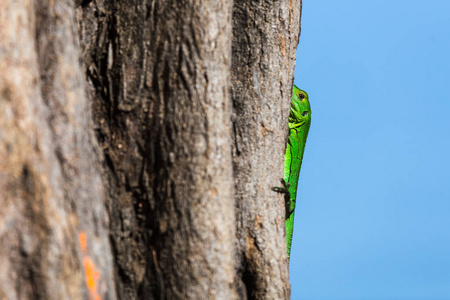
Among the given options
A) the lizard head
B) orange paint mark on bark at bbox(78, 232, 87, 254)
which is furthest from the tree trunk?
the lizard head

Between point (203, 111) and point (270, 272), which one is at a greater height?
point (203, 111)

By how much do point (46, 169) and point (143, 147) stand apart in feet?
1.96

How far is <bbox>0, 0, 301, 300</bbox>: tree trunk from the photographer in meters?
2.02

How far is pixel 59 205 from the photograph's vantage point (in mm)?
2064

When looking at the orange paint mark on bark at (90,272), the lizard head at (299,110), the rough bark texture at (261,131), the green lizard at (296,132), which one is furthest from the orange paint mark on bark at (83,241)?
the lizard head at (299,110)

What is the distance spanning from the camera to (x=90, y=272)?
7.14ft

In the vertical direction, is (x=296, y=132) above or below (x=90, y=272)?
below

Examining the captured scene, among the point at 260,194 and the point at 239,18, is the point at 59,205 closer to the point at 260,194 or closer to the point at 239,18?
the point at 260,194

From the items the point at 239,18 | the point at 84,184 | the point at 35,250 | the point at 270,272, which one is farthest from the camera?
the point at 239,18

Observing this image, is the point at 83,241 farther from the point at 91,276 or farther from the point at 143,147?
the point at 143,147

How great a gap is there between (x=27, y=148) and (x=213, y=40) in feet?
3.16

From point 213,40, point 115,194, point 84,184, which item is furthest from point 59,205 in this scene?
point 213,40

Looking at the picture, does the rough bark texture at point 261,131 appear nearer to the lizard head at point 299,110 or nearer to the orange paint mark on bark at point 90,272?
the orange paint mark on bark at point 90,272

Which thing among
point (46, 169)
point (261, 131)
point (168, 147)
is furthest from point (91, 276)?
point (261, 131)
